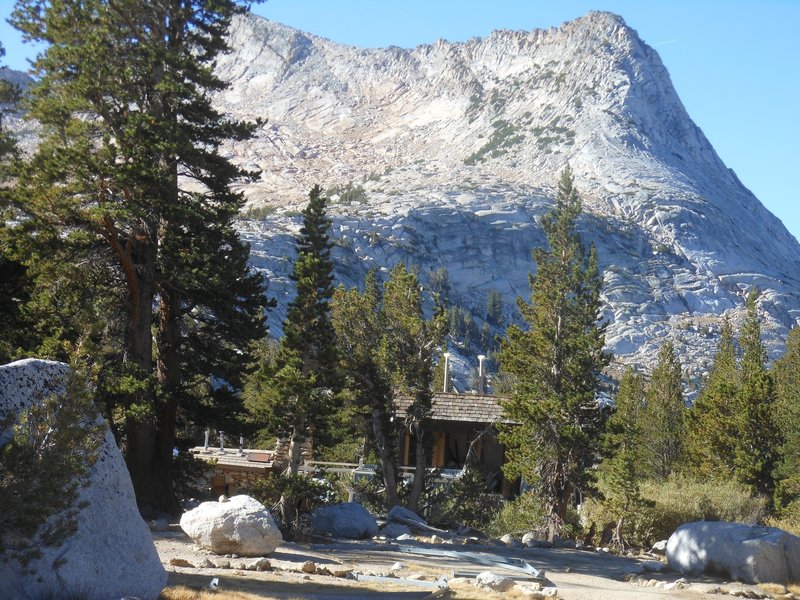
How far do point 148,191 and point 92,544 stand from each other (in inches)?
419

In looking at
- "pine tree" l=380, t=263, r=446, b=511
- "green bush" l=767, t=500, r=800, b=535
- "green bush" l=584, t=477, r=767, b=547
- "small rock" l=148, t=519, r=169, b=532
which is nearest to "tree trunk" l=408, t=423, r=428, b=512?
"pine tree" l=380, t=263, r=446, b=511

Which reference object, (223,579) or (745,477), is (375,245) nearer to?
(745,477)

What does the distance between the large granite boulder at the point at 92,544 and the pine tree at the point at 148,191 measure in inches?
299

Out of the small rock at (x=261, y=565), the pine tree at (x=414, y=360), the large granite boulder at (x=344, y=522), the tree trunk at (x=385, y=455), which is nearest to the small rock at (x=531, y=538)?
the pine tree at (x=414, y=360)

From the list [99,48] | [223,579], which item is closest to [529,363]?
[99,48]

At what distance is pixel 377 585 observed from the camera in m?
13.4

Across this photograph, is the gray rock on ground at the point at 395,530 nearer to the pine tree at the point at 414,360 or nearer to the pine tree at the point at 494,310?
the pine tree at the point at 414,360

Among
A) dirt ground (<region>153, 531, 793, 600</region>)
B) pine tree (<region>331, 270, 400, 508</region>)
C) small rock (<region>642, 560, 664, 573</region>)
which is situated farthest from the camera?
pine tree (<region>331, 270, 400, 508</region>)

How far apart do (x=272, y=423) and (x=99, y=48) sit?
8.87 metres

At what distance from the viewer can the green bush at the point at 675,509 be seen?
26.1 m

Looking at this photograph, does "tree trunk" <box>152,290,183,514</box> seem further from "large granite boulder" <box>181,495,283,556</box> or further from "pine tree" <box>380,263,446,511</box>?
"pine tree" <box>380,263,446,511</box>

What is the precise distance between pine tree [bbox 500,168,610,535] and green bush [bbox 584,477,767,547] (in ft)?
5.41

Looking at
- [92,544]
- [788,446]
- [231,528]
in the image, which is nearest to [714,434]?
[788,446]

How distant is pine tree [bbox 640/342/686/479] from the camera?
45156 millimetres
